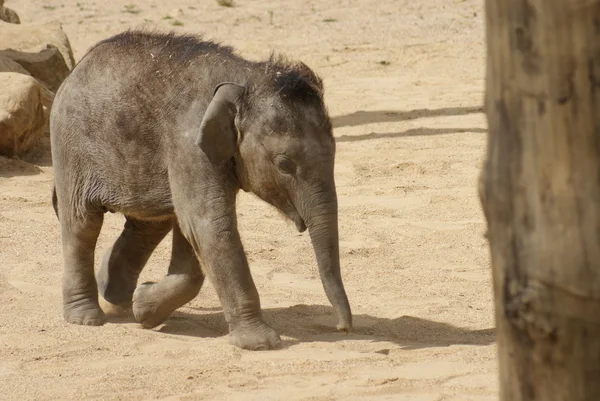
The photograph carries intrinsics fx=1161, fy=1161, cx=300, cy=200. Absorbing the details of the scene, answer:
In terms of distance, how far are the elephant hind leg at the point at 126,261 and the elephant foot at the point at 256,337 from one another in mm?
1084

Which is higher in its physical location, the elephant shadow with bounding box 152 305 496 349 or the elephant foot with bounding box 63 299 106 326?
the elephant foot with bounding box 63 299 106 326

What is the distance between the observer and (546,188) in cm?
255

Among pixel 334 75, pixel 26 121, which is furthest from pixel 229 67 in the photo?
pixel 334 75

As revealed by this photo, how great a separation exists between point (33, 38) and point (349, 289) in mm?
6060

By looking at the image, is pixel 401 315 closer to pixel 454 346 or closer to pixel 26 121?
pixel 454 346

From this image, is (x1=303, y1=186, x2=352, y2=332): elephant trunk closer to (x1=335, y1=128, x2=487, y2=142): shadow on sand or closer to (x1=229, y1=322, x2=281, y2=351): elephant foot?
(x1=229, y1=322, x2=281, y2=351): elephant foot

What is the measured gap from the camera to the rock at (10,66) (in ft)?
33.8

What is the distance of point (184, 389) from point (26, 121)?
5389 millimetres

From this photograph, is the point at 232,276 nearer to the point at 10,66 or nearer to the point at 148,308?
the point at 148,308

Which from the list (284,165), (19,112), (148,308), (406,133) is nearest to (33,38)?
(19,112)

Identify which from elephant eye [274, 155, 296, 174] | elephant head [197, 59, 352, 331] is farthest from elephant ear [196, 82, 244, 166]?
elephant eye [274, 155, 296, 174]

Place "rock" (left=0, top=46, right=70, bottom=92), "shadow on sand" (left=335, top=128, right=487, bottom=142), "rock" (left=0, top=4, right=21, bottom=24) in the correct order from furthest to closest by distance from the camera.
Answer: "rock" (left=0, top=4, right=21, bottom=24) < "rock" (left=0, top=46, right=70, bottom=92) < "shadow on sand" (left=335, top=128, right=487, bottom=142)

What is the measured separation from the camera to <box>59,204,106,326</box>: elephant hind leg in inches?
231

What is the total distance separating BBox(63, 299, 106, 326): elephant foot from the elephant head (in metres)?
1.17
